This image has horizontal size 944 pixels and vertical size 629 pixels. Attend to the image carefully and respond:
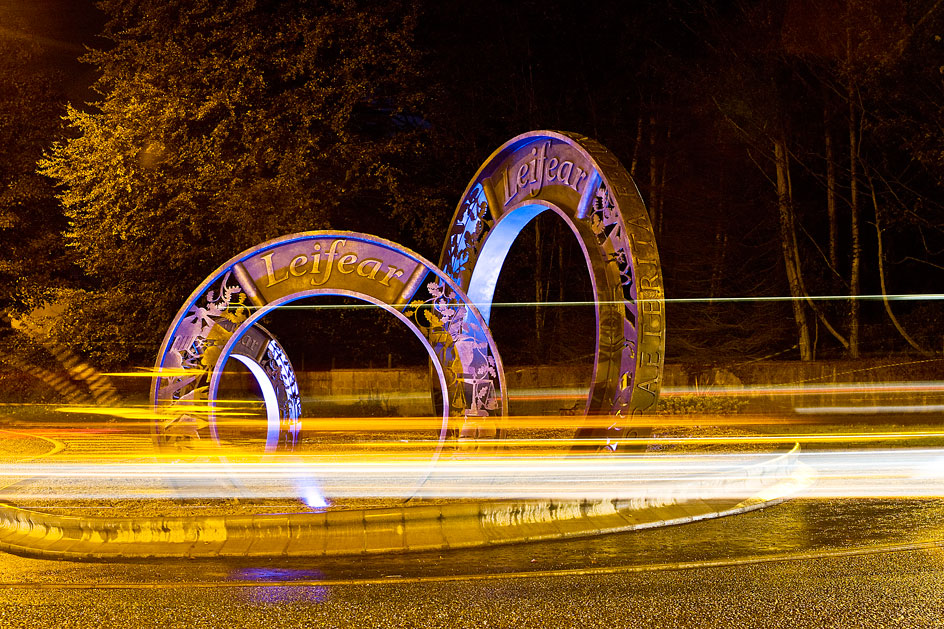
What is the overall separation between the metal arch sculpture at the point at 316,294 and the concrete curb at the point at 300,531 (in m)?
1.96

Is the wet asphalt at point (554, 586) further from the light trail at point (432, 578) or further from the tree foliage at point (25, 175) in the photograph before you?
the tree foliage at point (25, 175)

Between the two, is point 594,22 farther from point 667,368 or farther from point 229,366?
point 229,366

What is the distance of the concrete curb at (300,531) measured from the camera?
28.1ft

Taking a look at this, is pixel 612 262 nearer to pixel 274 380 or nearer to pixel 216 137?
pixel 274 380

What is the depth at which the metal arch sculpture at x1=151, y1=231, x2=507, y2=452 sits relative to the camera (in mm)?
10867

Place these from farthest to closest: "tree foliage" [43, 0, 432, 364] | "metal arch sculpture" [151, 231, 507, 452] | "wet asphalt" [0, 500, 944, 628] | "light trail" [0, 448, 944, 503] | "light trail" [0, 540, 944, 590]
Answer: "tree foliage" [43, 0, 432, 364]
"metal arch sculpture" [151, 231, 507, 452]
"light trail" [0, 448, 944, 503]
"light trail" [0, 540, 944, 590]
"wet asphalt" [0, 500, 944, 628]

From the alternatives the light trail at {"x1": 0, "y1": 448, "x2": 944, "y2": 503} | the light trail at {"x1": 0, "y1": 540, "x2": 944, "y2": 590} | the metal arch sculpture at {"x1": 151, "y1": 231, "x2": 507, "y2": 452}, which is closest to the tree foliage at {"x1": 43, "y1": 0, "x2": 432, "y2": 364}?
the light trail at {"x1": 0, "y1": 448, "x2": 944, "y2": 503}

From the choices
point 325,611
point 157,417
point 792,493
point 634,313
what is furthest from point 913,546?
point 157,417

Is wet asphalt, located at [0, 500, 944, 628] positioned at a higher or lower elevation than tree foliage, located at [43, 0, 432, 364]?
lower

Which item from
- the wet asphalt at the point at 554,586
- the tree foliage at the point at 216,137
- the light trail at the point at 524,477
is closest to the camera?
the wet asphalt at the point at 554,586

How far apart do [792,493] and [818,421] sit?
9.33 m

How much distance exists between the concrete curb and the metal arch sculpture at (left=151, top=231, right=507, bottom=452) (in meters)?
1.96

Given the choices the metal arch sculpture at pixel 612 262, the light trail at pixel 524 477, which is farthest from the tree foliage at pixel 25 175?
the metal arch sculpture at pixel 612 262

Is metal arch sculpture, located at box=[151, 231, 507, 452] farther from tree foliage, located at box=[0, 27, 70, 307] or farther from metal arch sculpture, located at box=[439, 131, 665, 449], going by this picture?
tree foliage, located at box=[0, 27, 70, 307]
